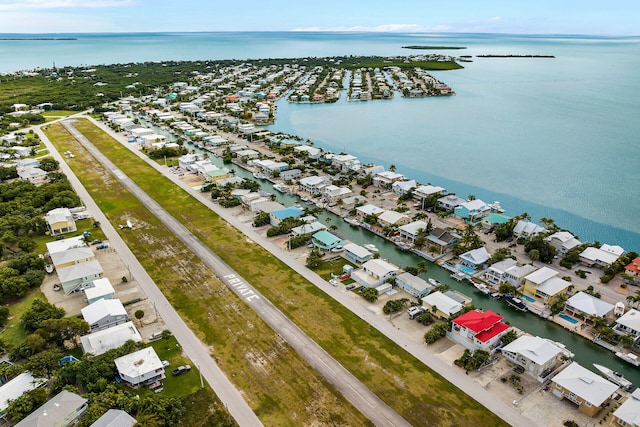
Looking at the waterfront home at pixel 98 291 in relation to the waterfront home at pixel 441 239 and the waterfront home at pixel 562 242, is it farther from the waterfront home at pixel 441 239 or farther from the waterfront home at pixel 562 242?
the waterfront home at pixel 562 242

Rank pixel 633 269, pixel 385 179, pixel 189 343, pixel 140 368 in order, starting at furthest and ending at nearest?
pixel 385 179 → pixel 633 269 → pixel 189 343 → pixel 140 368

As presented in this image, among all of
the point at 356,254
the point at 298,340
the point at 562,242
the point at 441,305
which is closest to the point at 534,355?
the point at 441,305

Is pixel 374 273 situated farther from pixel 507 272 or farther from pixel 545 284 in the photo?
pixel 545 284

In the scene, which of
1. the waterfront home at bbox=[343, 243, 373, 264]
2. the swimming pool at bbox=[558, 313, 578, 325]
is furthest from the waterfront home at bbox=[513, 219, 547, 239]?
the waterfront home at bbox=[343, 243, 373, 264]

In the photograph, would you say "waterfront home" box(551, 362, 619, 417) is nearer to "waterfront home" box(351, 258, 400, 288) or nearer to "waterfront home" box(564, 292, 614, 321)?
"waterfront home" box(564, 292, 614, 321)

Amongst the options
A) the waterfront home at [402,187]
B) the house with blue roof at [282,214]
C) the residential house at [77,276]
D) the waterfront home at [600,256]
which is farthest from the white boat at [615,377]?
the residential house at [77,276]

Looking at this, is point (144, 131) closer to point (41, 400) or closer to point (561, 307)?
point (41, 400)
